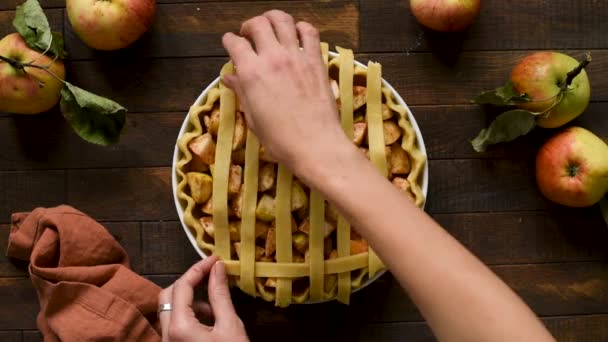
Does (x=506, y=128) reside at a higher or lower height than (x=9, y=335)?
higher

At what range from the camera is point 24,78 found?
90 cm

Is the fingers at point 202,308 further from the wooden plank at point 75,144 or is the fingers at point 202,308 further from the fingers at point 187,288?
the wooden plank at point 75,144

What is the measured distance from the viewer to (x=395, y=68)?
0.98 m

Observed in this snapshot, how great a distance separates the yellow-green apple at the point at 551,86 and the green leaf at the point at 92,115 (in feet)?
1.90

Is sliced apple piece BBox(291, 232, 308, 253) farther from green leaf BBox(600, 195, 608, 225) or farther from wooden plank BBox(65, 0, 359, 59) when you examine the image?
green leaf BBox(600, 195, 608, 225)

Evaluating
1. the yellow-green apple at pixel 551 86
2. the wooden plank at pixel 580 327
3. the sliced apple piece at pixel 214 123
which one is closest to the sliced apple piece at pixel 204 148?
the sliced apple piece at pixel 214 123

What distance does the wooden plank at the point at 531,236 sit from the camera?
3.24 ft

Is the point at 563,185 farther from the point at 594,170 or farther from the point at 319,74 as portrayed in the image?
the point at 319,74

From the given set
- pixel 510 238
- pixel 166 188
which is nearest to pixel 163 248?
pixel 166 188

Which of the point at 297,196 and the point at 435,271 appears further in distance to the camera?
the point at 297,196

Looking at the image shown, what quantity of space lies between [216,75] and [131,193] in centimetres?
22

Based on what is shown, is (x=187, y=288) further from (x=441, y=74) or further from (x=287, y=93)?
(x=441, y=74)

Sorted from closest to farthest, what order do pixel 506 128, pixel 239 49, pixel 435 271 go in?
1. pixel 435 271
2. pixel 239 49
3. pixel 506 128

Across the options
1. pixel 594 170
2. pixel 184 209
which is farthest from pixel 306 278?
pixel 594 170
